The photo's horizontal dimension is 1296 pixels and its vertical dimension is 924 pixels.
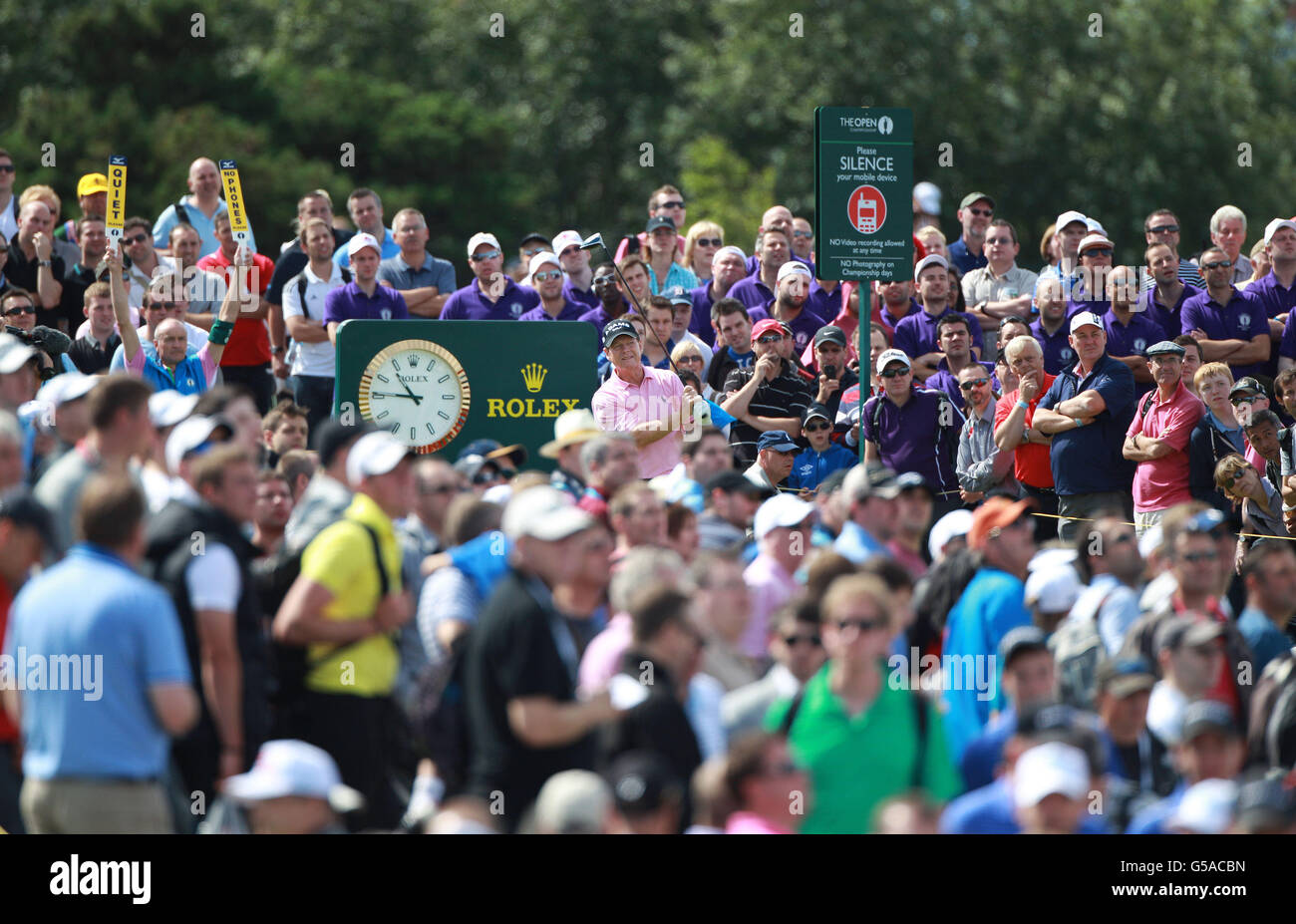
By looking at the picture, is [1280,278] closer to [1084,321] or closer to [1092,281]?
[1092,281]

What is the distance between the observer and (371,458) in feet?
25.1

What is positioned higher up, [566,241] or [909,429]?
[566,241]

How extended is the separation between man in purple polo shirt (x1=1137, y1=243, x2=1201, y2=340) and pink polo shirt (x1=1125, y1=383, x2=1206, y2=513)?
171 centimetres

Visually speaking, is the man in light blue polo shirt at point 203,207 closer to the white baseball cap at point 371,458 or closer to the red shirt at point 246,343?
the red shirt at point 246,343

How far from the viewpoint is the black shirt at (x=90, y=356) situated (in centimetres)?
1345

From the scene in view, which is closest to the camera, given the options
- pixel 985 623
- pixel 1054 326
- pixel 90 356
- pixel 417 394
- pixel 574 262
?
pixel 985 623

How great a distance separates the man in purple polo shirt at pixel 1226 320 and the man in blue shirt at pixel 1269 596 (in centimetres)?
554

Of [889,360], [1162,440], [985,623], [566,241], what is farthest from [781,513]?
[566,241]

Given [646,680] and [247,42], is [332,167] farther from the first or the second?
[646,680]

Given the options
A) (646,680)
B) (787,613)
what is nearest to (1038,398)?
(787,613)

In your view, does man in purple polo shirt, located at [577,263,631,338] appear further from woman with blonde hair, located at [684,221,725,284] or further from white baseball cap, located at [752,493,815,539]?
white baseball cap, located at [752,493,815,539]

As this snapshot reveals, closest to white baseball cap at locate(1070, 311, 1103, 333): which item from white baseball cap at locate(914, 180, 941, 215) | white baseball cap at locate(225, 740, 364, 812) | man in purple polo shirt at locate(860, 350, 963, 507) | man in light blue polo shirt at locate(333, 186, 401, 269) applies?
man in purple polo shirt at locate(860, 350, 963, 507)

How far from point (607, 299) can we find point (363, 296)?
1.75m

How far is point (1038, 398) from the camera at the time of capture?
13.1 m
